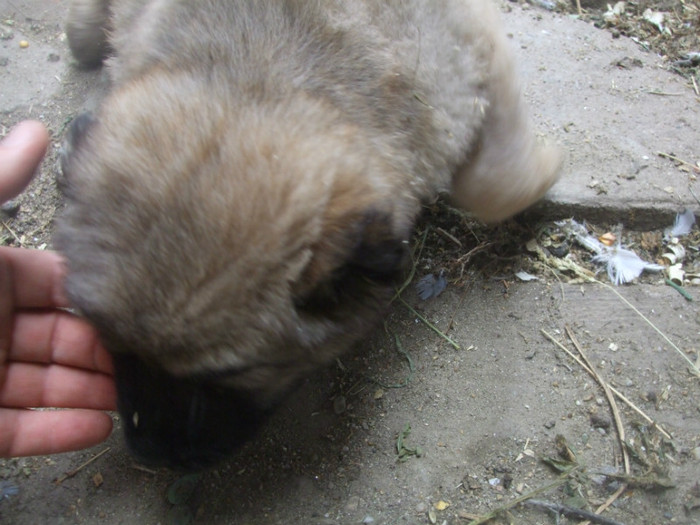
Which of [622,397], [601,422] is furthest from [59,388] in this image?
[622,397]

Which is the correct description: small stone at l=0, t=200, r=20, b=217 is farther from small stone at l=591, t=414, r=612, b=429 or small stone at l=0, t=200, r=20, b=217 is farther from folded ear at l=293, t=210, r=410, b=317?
small stone at l=591, t=414, r=612, b=429

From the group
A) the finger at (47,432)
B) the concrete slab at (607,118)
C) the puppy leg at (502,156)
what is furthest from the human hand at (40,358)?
the concrete slab at (607,118)

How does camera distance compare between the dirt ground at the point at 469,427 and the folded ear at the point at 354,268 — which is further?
the dirt ground at the point at 469,427

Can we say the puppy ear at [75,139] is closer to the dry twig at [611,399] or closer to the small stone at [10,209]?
the small stone at [10,209]

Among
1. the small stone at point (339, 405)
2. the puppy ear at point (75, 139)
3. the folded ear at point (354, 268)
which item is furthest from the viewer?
the small stone at point (339, 405)

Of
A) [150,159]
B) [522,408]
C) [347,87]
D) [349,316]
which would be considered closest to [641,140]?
[522,408]

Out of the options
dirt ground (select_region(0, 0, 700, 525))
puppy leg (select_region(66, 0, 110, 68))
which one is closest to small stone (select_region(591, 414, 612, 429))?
dirt ground (select_region(0, 0, 700, 525))

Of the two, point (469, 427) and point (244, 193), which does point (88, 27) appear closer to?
point (244, 193)
